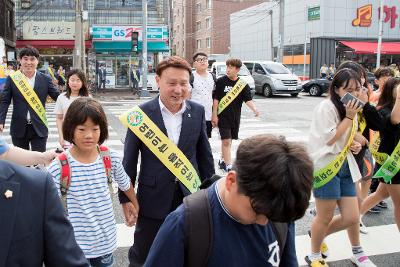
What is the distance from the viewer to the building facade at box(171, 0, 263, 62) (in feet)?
189

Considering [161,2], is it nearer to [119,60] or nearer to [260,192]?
[119,60]

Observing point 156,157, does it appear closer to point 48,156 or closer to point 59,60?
point 48,156

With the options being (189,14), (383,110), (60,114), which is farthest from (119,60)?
(189,14)

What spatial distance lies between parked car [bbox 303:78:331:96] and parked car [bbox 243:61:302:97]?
1.29 metres

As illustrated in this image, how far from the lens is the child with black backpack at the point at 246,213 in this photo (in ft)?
4.39

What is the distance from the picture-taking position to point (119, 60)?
26.2m

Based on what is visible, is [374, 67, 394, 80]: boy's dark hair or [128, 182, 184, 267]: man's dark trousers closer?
[128, 182, 184, 267]: man's dark trousers

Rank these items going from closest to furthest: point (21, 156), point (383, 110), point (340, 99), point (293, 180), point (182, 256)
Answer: point (293, 180), point (182, 256), point (21, 156), point (340, 99), point (383, 110)

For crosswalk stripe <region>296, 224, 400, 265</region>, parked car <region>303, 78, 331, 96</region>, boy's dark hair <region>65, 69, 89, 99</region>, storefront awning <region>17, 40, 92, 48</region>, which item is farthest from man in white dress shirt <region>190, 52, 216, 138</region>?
storefront awning <region>17, 40, 92, 48</region>

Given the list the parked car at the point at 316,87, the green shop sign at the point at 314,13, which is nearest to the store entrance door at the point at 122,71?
the parked car at the point at 316,87

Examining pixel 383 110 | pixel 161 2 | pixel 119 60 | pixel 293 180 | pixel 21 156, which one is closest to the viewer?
pixel 293 180

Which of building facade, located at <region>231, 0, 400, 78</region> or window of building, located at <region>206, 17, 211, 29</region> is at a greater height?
window of building, located at <region>206, 17, 211, 29</region>

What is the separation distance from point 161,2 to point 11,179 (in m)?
39.4

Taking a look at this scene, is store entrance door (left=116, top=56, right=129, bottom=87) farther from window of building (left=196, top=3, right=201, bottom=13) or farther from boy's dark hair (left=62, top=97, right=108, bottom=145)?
window of building (left=196, top=3, right=201, bottom=13)
